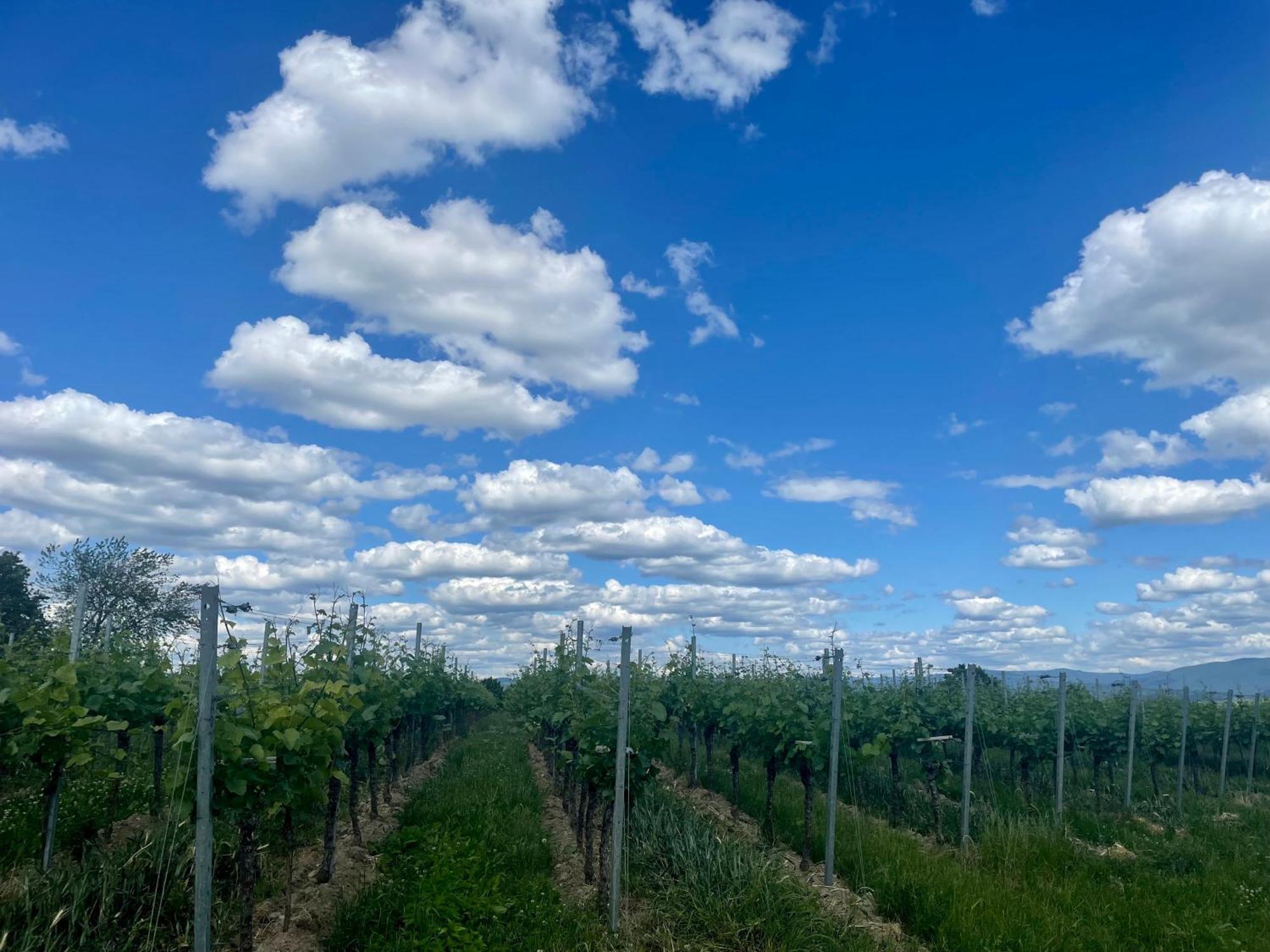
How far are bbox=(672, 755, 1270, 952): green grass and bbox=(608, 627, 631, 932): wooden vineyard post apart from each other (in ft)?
9.24

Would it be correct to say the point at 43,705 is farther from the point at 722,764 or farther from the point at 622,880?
the point at 722,764

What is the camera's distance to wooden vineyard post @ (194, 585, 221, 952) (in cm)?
525

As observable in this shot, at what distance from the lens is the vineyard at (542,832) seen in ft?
20.6

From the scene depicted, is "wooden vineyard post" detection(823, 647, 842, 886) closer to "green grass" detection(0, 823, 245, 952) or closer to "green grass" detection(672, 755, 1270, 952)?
"green grass" detection(672, 755, 1270, 952)

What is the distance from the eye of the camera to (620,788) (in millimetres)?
8008

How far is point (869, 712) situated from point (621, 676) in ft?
23.1

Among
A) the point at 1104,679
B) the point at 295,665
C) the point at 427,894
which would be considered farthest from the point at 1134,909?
the point at 1104,679

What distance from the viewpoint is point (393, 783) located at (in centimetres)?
1541

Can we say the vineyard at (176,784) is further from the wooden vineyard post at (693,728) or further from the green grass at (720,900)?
the wooden vineyard post at (693,728)

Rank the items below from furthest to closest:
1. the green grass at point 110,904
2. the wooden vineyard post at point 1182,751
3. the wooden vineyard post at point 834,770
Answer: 1. the wooden vineyard post at point 1182,751
2. the wooden vineyard post at point 834,770
3. the green grass at point 110,904

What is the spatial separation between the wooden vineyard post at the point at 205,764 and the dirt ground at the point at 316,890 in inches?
66.8

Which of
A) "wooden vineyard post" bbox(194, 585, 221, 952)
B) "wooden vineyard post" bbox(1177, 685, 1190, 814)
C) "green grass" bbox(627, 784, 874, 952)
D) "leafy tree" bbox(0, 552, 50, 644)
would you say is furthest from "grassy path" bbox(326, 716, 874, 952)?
"leafy tree" bbox(0, 552, 50, 644)

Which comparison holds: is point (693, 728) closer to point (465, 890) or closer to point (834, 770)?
point (834, 770)

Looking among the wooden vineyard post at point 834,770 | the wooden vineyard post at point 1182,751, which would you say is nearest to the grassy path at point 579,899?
the wooden vineyard post at point 834,770
